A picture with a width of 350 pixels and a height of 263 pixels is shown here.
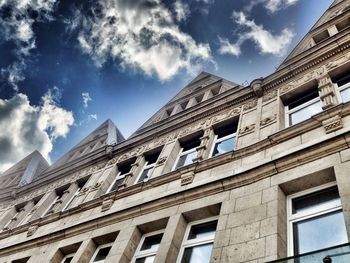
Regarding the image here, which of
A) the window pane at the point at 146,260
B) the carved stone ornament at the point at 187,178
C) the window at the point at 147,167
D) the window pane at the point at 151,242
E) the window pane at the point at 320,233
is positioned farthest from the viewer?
the window at the point at 147,167

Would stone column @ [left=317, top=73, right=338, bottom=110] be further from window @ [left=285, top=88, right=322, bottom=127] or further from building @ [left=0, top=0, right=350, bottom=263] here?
window @ [left=285, top=88, right=322, bottom=127]

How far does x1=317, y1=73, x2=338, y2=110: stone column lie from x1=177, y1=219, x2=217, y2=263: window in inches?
173

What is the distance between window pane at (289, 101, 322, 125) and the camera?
10336mm

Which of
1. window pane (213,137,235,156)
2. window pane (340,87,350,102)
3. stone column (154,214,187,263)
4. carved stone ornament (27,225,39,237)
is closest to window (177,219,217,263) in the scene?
stone column (154,214,187,263)

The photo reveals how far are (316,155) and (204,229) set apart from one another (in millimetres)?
3161

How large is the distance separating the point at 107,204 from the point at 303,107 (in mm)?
7043

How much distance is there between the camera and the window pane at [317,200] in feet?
22.7

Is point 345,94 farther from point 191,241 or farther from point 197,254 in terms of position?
point 197,254

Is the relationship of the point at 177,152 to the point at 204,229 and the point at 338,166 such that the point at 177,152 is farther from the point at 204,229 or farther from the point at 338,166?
the point at 338,166

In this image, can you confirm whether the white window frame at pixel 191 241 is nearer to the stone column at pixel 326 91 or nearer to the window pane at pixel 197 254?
the window pane at pixel 197 254

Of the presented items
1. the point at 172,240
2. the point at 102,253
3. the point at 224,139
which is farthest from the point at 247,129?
the point at 102,253

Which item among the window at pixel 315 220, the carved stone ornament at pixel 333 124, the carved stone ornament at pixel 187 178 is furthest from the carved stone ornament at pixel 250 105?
the window at pixel 315 220

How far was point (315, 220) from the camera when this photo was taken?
264 inches

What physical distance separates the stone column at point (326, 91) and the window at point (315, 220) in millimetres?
2926
